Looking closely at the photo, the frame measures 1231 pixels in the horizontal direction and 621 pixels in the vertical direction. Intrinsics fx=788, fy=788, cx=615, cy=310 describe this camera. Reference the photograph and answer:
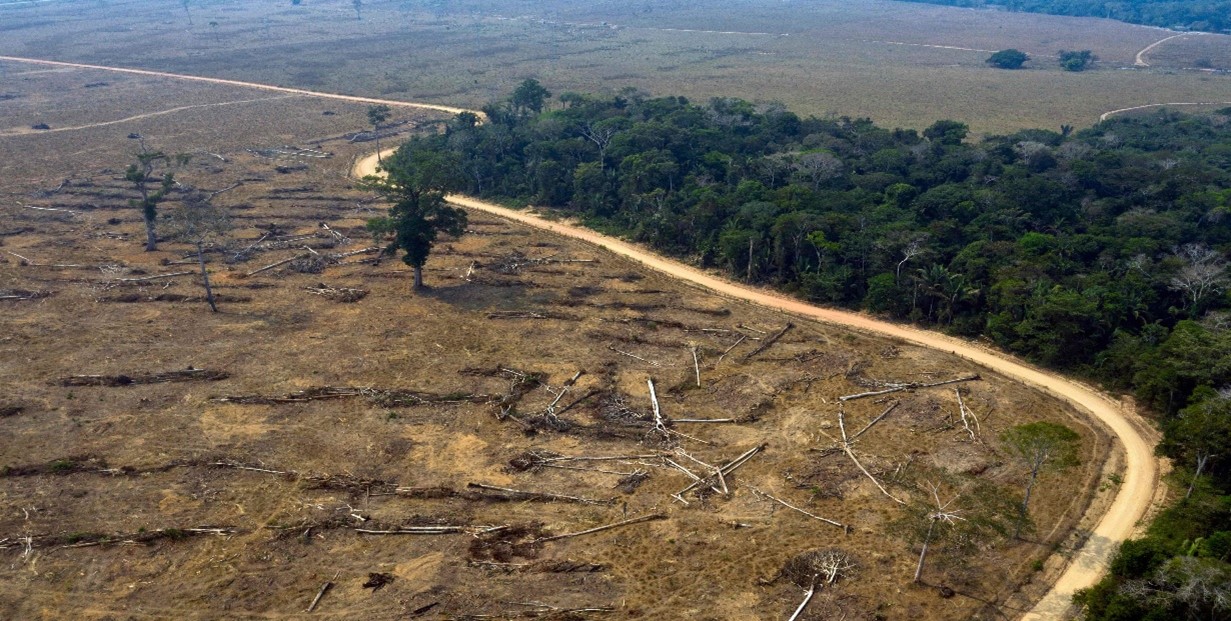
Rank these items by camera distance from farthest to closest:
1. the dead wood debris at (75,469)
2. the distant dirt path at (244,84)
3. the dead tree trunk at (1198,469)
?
1. the distant dirt path at (244,84)
2. the dead wood debris at (75,469)
3. the dead tree trunk at (1198,469)

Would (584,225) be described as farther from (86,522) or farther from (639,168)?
(86,522)

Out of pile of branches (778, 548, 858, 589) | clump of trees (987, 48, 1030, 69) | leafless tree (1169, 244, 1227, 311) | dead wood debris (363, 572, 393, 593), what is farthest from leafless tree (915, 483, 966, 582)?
clump of trees (987, 48, 1030, 69)

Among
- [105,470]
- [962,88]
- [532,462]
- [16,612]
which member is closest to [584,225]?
[532,462]

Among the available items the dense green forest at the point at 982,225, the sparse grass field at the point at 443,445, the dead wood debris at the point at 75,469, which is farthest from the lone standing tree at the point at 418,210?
the dead wood debris at the point at 75,469

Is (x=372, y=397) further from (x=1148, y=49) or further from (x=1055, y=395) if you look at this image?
(x=1148, y=49)

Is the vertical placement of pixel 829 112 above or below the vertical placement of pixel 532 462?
above

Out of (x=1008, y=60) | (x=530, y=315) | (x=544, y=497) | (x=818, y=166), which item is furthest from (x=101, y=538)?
(x=1008, y=60)

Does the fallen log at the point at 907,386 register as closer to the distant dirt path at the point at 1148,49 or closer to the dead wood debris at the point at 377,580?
the dead wood debris at the point at 377,580
